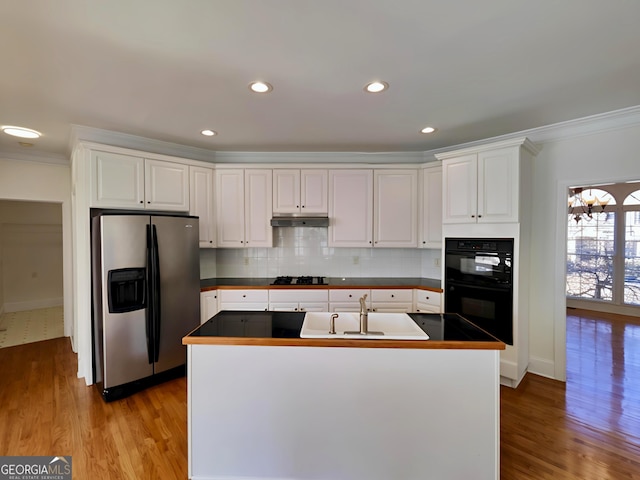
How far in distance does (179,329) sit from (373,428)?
7.53ft

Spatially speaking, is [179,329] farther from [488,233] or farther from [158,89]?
[488,233]

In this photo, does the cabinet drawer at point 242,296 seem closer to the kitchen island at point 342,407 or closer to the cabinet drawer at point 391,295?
the cabinet drawer at point 391,295

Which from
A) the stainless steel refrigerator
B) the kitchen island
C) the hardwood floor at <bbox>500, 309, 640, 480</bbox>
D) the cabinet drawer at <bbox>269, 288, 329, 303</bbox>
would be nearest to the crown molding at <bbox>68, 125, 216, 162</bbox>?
the stainless steel refrigerator

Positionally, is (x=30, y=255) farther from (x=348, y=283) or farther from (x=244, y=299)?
(x=348, y=283)

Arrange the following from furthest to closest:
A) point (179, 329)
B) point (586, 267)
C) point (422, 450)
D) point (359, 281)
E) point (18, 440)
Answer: point (586, 267)
point (359, 281)
point (179, 329)
point (18, 440)
point (422, 450)

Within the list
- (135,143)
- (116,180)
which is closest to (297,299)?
(116,180)

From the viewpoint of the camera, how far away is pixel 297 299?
3412mm

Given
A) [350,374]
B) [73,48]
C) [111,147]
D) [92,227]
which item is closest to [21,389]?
[92,227]

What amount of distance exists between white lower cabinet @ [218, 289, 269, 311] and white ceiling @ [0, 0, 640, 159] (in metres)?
1.90

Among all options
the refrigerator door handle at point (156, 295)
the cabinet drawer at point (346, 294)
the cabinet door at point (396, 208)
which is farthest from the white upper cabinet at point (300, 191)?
the refrigerator door handle at point (156, 295)

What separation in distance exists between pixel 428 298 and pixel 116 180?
3719mm

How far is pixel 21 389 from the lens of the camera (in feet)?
8.95

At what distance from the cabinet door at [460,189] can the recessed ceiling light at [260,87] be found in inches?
82.2

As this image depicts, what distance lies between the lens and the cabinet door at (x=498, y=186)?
2675 mm
